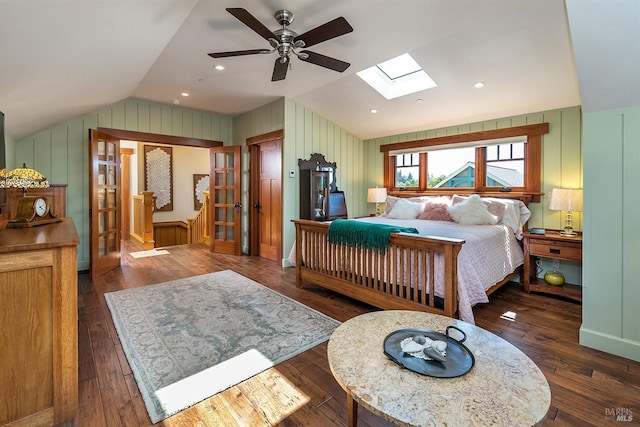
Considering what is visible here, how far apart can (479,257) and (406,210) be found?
1.75 meters

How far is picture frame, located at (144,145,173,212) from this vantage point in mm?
7863

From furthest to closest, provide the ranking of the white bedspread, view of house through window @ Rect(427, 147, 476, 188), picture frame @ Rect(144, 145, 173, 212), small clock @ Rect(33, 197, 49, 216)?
1. picture frame @ Rect(144, 145, 173, 212)
2. view of house through window @ Rect(427, 147, 476, 188)
3. the white bedspread
4. small clock @ Rect(33, 197, 49, 216)

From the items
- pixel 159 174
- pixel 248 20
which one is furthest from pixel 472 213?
pixel 159 174

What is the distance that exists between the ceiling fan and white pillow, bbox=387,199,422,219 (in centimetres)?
238

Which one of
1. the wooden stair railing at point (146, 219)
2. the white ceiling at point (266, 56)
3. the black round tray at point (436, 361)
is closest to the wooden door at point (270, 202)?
the white ceiling at point (266, 56)

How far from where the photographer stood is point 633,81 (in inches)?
77.1

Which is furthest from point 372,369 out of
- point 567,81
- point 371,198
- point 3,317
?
point 371,198

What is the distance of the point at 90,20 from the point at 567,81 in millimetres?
4470

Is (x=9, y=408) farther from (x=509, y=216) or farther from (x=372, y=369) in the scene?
(x=509, y=216)

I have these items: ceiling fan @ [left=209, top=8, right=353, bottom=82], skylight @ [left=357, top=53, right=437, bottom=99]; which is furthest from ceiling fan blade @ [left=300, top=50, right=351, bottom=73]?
skylight @ [left=357, top=53, right=437, bottom=99]

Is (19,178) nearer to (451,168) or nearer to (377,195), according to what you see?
(377,195)

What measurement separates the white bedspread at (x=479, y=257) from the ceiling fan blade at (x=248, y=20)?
7.47ft

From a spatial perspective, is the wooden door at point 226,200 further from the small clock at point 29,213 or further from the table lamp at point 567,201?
the table lamp at point 567,201

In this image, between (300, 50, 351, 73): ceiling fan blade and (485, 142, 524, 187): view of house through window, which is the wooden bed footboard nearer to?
(300, 50, 351, 73): ceiling fan blade
